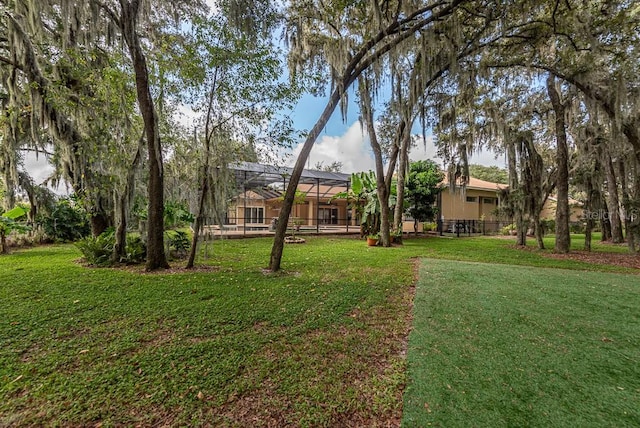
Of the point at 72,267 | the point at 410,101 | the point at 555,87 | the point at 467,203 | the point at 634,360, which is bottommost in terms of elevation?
the point at 634,360

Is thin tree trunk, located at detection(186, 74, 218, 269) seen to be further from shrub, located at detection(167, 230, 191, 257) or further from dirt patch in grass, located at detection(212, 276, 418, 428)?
dirt patch in grass, located at detection(212, 276, 418, 428)

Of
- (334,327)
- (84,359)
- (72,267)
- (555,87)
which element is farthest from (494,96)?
(72,267)

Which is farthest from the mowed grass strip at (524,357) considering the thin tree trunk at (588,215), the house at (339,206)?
the house at (339,206)

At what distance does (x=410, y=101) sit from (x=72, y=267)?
8949 mm

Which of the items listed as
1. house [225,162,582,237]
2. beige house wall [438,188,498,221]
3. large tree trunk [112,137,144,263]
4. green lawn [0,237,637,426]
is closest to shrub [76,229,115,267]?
large tree trunk [112,137,144,263]

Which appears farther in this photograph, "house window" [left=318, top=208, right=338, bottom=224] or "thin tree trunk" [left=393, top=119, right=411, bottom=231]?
"house window" [left=318, top=208, right=338, bottom=224]

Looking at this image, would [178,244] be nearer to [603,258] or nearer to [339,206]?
[603,258]

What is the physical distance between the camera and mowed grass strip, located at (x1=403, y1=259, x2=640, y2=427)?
174 cm

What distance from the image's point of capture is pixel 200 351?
7.74 feet

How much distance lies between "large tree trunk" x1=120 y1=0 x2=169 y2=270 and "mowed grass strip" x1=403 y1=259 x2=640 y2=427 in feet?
16.0

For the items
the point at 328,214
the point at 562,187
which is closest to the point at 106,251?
the point at 562,187

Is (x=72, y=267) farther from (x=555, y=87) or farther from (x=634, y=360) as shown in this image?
(x=555, y=87)

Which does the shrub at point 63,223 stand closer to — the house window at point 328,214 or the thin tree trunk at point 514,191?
the house window at point 328,214

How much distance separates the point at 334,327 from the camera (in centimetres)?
297
